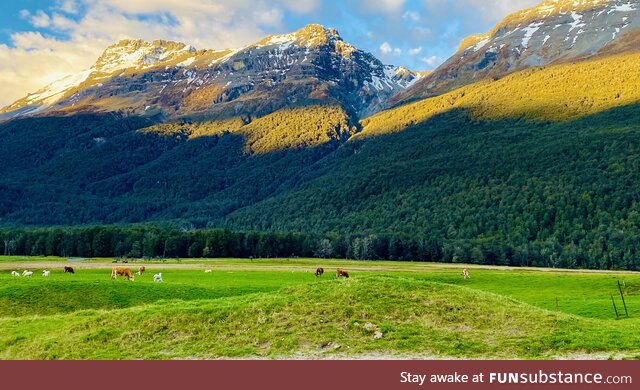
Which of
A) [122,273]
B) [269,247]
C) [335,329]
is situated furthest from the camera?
[269,247]

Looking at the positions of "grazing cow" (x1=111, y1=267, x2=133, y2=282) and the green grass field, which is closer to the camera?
the green grass field

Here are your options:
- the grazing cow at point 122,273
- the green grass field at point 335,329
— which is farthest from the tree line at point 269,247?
the green grass field at point 335,329

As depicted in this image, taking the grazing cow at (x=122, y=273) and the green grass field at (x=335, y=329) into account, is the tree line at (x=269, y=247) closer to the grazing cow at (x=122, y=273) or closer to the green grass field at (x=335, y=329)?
the grazing cow at (x=122, y=273)

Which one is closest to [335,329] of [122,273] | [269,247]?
[122,273]

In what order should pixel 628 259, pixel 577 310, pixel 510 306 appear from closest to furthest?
pixel 510 306
pixel 577 310
pixel 628 259

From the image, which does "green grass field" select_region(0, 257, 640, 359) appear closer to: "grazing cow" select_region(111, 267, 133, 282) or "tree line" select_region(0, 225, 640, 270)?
"grazing cow" select_region(111, 267, 133, 282)

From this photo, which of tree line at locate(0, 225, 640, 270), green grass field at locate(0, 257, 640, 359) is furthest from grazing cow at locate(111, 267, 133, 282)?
tree line at locate(0, 225, 640, 270)

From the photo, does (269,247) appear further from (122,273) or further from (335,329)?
(335,329)

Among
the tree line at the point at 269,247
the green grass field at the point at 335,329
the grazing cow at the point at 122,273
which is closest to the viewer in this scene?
the green grass field at the point at 335,329

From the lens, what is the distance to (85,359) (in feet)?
76.0
